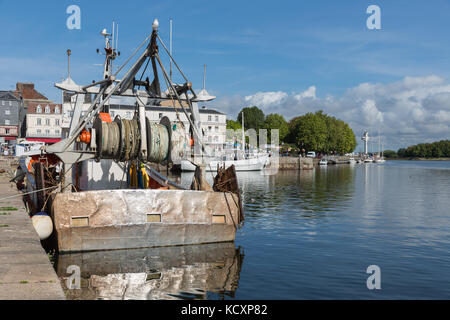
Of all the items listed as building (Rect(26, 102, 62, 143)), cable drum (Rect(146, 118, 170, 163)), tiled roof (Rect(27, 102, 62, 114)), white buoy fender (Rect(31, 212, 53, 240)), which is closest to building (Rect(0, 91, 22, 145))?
tiled roof (Rect(27, 102, 62, 114))

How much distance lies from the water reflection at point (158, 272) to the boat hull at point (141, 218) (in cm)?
29

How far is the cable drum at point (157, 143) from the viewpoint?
13422 millimetres

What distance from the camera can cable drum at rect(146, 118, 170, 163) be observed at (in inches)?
528

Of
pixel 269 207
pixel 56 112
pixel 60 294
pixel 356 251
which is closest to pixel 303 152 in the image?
pixel 56 112

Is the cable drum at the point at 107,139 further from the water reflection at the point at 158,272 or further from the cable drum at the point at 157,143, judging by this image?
the water reflection at the point at 158,272

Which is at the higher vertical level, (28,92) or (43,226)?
(28,92)

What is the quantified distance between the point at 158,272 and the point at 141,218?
6.09ft

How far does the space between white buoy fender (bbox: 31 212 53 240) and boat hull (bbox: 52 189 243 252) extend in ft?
2.60

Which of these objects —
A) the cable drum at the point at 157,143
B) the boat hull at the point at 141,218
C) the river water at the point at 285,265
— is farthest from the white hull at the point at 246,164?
the cable drum at the point at 157,143

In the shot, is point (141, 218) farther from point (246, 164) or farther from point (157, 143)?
point (246, 164)

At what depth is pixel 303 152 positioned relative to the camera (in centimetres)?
13925

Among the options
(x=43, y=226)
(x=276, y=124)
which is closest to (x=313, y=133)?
(x=276, y=124)

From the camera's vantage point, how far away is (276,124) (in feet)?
434
